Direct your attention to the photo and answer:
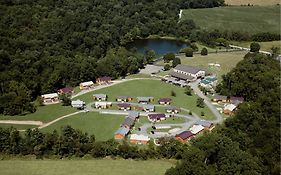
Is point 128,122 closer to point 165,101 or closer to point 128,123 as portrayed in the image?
point 128,123

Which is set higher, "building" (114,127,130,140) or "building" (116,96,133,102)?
"building" (116,96,133,102)

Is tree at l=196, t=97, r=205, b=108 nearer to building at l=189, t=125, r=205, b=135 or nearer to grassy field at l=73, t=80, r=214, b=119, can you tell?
grassy field at l=73, t=80, r=214, b=119

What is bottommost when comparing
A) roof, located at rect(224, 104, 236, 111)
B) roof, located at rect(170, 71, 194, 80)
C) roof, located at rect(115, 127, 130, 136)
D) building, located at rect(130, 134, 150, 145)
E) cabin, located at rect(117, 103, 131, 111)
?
building, located at rect(130, 134, 150, 145)

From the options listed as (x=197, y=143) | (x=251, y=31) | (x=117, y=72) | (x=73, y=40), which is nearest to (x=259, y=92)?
(x=197, y=143)

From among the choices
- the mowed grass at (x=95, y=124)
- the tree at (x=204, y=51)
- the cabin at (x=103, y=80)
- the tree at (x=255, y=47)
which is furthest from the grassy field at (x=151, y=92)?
the tree at (x=255, y=47)

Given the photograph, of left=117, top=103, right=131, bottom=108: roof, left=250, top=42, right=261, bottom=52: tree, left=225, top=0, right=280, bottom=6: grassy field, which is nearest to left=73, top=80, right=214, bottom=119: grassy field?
left=117, top=103, right=131, bottom=108: roof

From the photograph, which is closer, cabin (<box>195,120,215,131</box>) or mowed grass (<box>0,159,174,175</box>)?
mowed grass (<box>0,159,174,175</box>)
